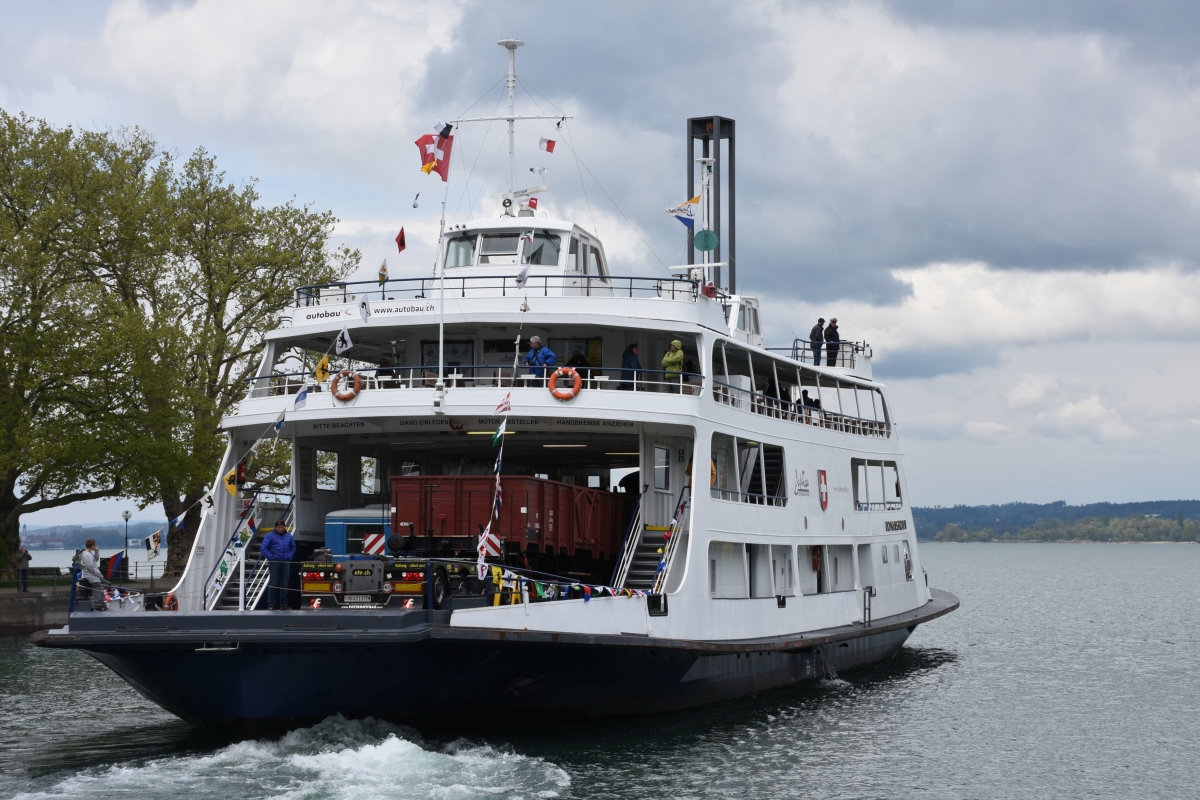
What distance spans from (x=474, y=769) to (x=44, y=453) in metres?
28.8

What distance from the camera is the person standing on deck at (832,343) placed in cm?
3333

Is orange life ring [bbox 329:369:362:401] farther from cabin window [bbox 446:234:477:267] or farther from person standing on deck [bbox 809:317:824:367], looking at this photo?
person standing on deck [bbox 809:317:824:367]

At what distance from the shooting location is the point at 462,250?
28453mm

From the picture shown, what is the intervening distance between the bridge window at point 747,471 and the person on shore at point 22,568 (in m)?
25.9

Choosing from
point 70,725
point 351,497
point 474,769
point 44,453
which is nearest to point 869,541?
point 351,497

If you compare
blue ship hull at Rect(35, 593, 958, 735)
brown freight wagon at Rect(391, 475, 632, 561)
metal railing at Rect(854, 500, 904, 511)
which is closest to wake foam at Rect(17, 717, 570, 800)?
blue ship hull at Rect(35, 593, 958, 735)

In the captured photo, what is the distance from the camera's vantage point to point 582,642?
64.6 feet

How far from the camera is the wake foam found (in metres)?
17.1

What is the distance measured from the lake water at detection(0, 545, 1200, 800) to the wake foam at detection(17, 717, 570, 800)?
4cm

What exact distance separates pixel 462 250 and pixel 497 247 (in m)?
0.80


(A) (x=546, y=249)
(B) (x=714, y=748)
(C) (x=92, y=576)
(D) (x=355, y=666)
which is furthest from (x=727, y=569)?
(C) (x=92, y=576)

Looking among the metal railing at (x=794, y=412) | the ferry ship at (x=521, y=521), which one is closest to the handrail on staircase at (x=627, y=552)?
the ferry ship at (x=521, y=521)

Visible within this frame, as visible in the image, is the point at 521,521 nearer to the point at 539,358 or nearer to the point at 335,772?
the point at 539,358

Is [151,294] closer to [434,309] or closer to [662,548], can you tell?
[434,309]
